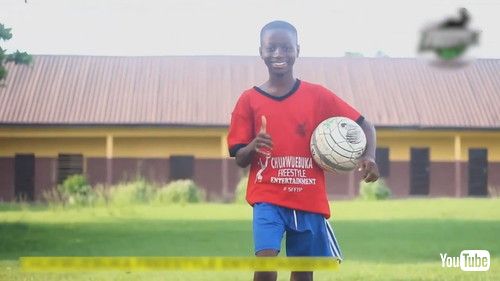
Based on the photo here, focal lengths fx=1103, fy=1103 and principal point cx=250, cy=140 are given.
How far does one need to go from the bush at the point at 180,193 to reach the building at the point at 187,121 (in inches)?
1.9

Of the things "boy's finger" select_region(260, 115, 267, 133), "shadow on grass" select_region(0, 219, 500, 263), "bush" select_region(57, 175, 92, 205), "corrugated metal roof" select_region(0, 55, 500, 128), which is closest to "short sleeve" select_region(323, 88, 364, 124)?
"boy's finger" select_region(260, 115, 267, 133)

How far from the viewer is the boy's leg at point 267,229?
485 centimetres

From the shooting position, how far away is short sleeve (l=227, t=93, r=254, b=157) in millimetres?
4969

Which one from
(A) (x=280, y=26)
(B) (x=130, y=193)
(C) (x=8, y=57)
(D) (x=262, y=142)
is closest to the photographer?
(D) (x=262, y=142)

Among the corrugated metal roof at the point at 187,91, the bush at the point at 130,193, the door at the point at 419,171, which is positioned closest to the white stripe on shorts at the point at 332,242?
the corrugated metal roof at the point at 187,91

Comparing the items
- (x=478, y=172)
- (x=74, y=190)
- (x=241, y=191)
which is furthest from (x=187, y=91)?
(x=478, y=172)

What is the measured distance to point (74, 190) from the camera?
5773 mm

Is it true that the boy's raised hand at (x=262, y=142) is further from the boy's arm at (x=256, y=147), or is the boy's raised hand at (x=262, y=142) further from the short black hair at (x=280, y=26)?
the short black hair at (x=280, y=26)

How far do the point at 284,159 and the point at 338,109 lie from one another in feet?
1.21

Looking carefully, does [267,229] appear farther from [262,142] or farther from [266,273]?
[262,142]

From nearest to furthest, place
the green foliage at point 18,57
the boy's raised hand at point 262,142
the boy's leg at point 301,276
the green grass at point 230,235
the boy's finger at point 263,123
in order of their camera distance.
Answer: the boy's raised hand at point 262,142
the boy's finger at point 263,123
the boy's leg at point 301,276
the green grass at point 230,235
the green foliage at point 18,57

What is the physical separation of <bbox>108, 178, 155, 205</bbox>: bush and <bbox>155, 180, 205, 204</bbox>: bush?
6 centimetres

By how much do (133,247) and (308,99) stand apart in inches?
49.3

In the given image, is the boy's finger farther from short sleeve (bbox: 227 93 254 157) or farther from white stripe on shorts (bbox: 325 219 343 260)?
white stripe on shorts (bbox: 325 219 343 260)
